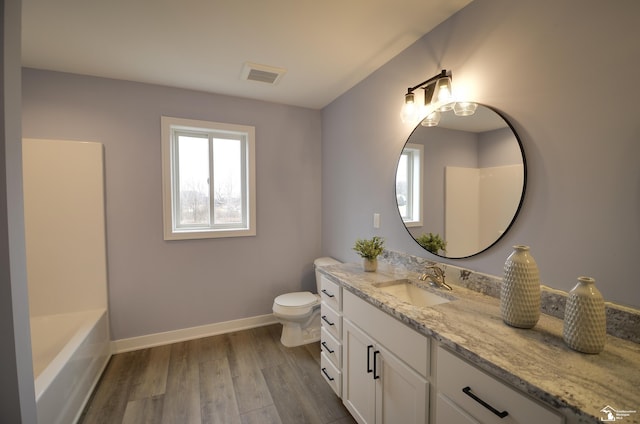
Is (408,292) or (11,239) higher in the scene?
(11,239)

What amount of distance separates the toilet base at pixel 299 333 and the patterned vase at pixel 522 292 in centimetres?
192

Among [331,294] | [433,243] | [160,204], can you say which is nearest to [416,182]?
[433,243]

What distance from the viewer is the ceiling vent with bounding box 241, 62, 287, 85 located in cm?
219

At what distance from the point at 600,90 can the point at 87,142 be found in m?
3.26

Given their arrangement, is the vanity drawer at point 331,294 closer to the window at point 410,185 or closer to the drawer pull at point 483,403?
the window at point 410,185

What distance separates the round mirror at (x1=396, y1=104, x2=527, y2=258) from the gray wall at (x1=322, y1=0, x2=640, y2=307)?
6 cm

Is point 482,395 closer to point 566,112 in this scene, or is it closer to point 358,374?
point 358,374

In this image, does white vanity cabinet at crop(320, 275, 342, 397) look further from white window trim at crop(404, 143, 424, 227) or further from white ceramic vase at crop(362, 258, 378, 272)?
white window trim at crop(404, 143, 424, 227)

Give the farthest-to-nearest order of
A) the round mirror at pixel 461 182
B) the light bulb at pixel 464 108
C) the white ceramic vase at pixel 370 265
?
the white ceramic vase at pixel 370 265 → the light bulb at pixel 464 108 → the round mirror at pixel 461 182

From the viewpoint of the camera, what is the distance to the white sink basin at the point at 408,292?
1588 mm

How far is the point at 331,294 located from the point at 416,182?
96 cm

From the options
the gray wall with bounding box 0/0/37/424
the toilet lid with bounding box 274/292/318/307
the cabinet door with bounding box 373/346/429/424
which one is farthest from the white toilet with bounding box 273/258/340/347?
the gray wall with bounding box 0/0/37/424

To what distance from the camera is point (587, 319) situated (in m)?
0.86

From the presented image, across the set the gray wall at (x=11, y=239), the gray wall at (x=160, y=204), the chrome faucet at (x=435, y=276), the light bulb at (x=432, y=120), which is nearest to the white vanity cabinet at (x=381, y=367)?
the chrome faucet at (x=435, y=276)
